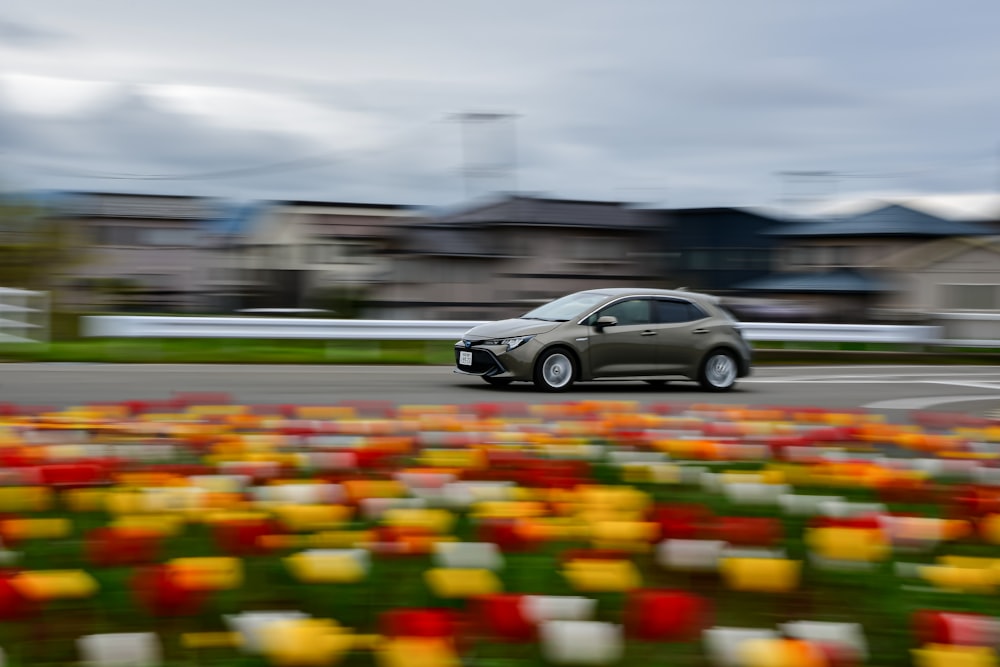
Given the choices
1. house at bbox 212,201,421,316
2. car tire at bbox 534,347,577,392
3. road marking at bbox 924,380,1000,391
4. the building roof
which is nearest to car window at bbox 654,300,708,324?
car tire at bbox 534,347,577,392

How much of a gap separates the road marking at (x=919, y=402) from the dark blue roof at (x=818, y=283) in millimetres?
39736

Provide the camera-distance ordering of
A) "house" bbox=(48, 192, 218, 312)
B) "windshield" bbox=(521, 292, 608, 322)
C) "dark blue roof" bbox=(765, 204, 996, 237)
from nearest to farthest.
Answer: "windshield" bbox=(521, 292, 608, 322) → "dark blue roof" bbox=(765, 204, 996, 237) → "house" bbox=(48, 192, 218, 312)

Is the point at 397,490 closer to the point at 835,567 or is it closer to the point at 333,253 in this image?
the point at 835,567

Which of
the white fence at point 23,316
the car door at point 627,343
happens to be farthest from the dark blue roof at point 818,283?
the car door at point 627,343

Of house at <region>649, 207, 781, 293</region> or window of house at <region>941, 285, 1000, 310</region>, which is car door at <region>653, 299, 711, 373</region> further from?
window of house at <region>941, 285, 1000, 310</region>

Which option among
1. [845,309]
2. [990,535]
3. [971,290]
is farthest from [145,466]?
[971,290]

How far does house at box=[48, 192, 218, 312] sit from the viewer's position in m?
63.5

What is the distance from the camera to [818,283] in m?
55.4

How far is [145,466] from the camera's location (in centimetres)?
593

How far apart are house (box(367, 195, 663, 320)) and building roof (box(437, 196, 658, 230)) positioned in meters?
0.04

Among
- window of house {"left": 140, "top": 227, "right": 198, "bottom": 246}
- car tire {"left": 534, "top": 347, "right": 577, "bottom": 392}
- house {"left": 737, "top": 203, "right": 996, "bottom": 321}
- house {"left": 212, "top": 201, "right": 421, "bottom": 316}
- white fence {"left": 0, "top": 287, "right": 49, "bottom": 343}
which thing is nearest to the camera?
car tire {"left": 534, "top": 347, "right": 577, "bottom": 392}

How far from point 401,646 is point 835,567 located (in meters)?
2.02

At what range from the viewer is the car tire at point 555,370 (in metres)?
14.9

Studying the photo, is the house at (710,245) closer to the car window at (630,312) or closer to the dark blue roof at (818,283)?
the dark blue roof at (818,283)
